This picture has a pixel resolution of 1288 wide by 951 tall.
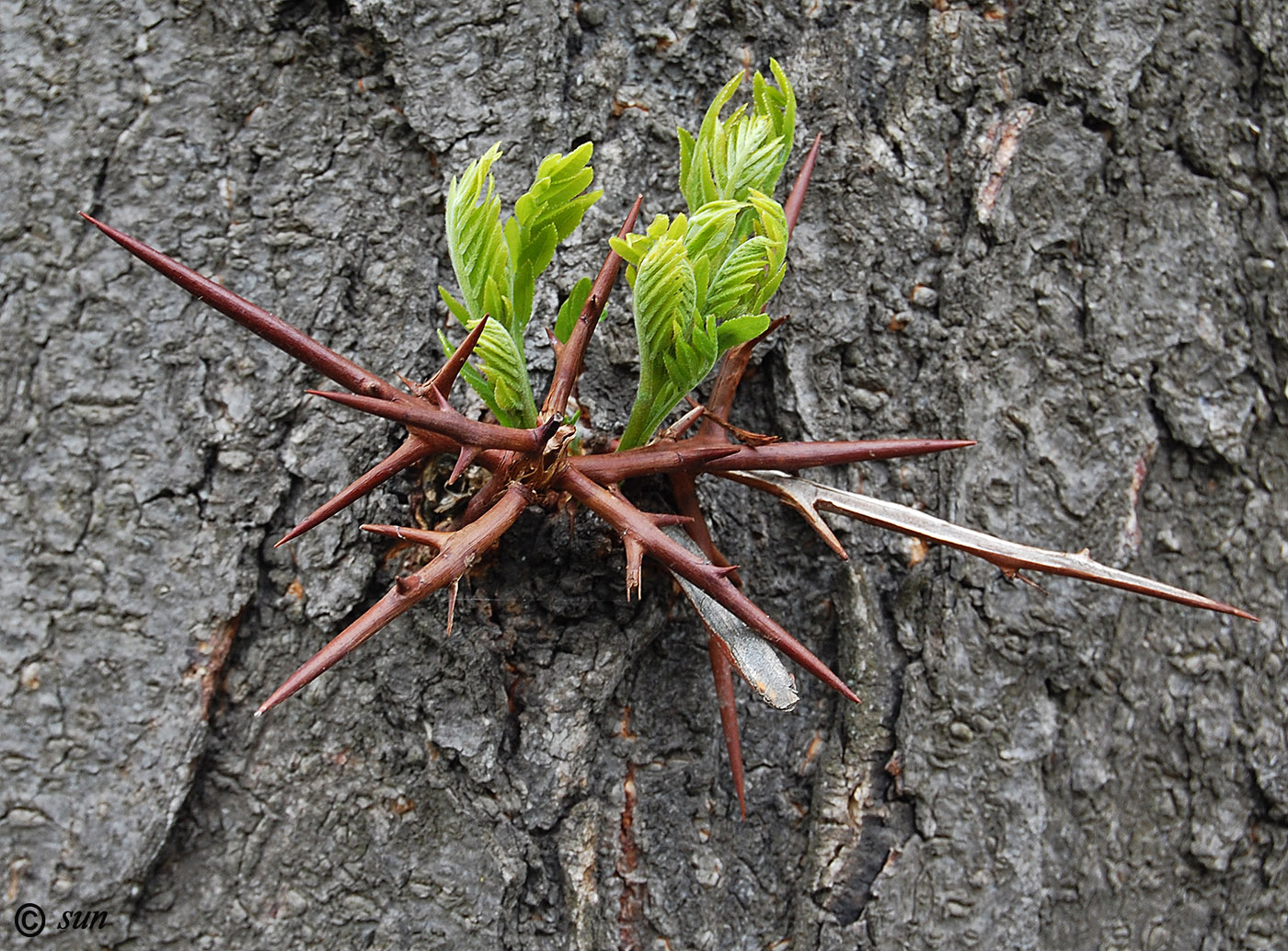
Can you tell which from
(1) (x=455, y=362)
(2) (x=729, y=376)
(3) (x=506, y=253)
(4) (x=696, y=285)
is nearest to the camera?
(1) (x=455, y=362)

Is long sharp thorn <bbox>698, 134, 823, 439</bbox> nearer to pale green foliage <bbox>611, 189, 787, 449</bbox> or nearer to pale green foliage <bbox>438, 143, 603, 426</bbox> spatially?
pale green foliage <bbox>611, 189, 787, 449</bbox>

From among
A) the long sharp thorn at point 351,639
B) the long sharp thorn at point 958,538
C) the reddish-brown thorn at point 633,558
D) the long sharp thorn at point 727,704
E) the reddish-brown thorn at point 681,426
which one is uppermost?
the long sharp thorn at point 351,639

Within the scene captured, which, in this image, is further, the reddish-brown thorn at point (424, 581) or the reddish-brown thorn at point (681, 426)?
the reddish-brown thorn at point (681, 426)

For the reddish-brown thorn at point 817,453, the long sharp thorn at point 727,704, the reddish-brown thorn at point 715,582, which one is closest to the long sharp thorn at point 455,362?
the reddish-brown thorn at point 715,582

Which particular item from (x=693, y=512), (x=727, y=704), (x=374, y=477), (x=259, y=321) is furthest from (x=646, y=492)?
(x=259, y=321)

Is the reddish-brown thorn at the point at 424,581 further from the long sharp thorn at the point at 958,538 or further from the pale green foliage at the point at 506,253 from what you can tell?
the long sharp thorn at the point at 958,538

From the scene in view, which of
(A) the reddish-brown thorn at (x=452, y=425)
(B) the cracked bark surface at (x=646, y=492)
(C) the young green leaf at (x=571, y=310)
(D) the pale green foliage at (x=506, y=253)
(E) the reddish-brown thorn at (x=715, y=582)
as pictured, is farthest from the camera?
(B) the cracked bark surface at (x=646, y=492)

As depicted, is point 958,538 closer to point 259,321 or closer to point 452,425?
point 452,425
